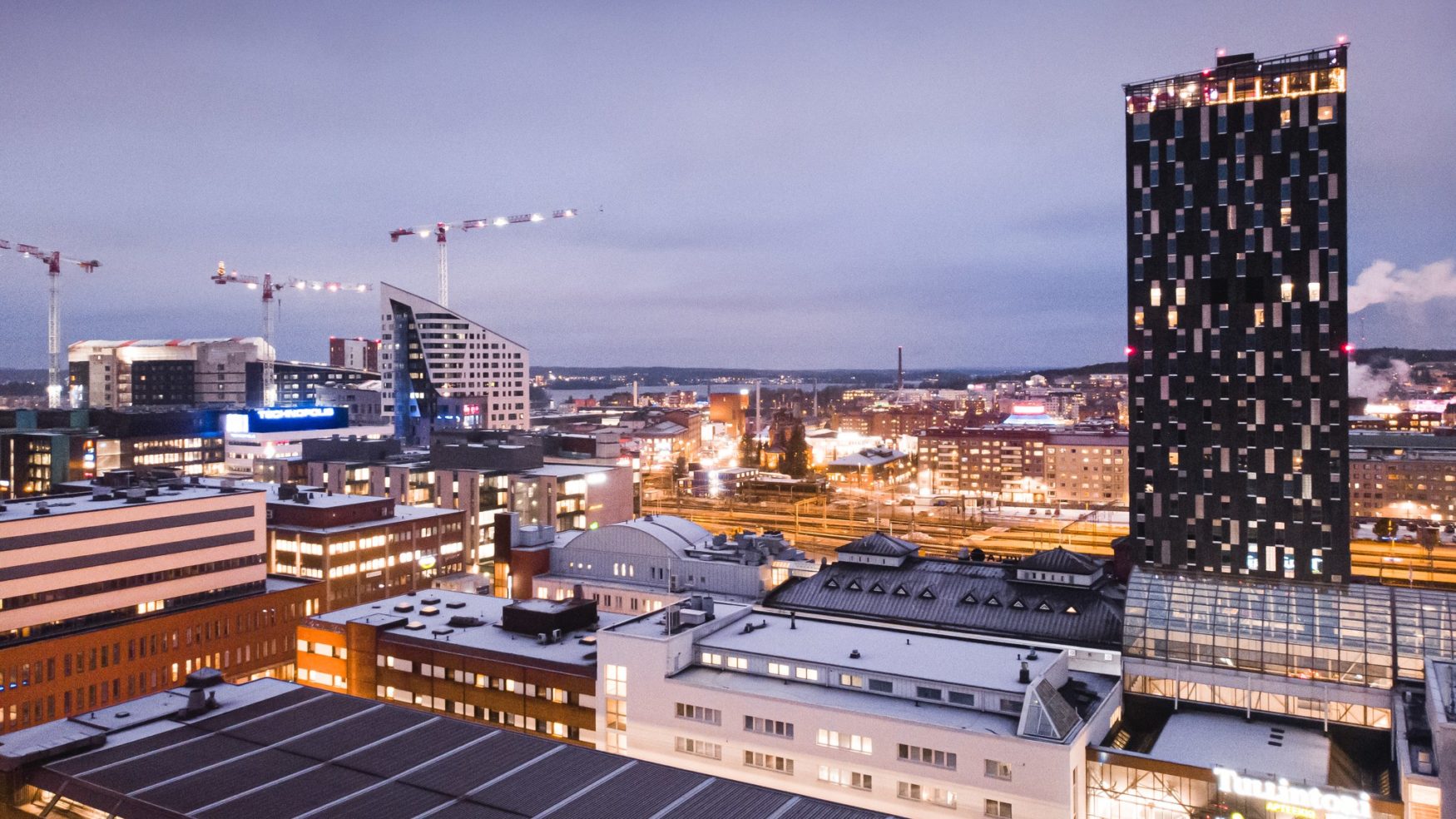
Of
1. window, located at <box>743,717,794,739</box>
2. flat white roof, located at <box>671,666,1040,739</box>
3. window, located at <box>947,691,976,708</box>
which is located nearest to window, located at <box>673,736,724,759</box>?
window, located at <box>743,717,794,739</box>

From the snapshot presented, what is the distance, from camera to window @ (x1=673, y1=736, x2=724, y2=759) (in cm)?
4388

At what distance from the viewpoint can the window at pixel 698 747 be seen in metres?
43.9

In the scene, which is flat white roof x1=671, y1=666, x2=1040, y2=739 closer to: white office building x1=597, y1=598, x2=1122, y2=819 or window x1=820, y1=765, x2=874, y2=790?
white office building x1=597, y1=598, x2=1122, y2=819

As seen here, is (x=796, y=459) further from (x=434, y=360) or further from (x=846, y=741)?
(x=846, y=741)

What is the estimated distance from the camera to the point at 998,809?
3800cm

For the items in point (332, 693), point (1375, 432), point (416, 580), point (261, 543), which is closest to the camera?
point (332, 693)

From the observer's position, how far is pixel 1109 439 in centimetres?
17838

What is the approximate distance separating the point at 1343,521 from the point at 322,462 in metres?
108

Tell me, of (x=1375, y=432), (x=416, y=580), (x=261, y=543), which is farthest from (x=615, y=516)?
(x=1375, y=432)

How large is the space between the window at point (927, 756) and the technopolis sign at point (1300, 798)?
9912 mm

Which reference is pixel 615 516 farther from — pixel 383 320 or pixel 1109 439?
Answer: pixel 1109 439

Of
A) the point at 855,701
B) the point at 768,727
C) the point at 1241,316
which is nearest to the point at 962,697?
the point at 855,701

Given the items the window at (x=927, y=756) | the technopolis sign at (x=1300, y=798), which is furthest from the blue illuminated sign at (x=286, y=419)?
the technopolis sign at (x=1300, y=798)

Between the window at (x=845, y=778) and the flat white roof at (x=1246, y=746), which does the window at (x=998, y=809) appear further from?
the flat white roof at (x=1246, y=746)
